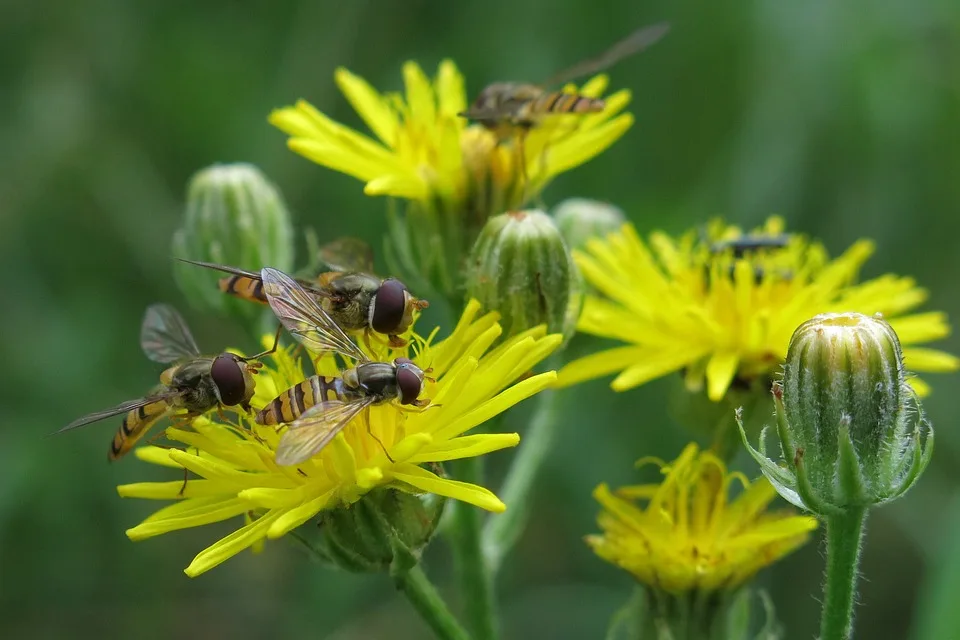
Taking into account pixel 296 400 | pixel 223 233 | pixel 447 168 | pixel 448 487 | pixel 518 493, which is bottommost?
pixel 518 493

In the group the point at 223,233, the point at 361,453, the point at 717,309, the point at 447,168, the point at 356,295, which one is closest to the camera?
the point at 361,453

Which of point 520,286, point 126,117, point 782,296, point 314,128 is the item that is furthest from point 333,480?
point 126,117

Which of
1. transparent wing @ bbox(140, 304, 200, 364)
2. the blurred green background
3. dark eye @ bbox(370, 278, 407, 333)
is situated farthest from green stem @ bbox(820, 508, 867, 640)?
the blurred green background

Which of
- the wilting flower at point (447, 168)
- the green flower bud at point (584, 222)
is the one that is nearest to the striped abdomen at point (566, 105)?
the wilting flower at point (447, 168)

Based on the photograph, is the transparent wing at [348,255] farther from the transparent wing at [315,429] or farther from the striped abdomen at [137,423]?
the transparent wing at [315,429]

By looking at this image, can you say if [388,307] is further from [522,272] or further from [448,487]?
[448,487]

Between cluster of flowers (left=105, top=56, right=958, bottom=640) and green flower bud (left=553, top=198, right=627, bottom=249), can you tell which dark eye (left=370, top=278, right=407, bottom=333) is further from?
green flower bud (left=553, top=198, right=627, bottom=249)

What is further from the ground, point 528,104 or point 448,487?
point 528,104

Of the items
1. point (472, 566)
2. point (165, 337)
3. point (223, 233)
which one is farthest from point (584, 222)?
point (165, 337)
